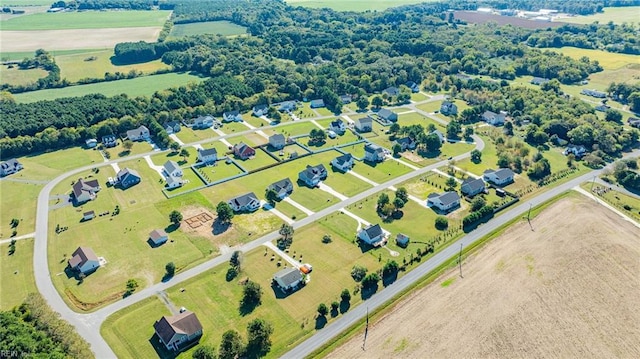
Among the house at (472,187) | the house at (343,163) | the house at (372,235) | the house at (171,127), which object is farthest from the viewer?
the house at (171,127)

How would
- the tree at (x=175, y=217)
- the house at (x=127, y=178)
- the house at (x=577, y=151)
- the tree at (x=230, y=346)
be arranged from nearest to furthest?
the tree at (x=230, y=346)
the tree at (x=175, y=217)
the house at (x=127, y=178)
the house at (x=577, y=151)

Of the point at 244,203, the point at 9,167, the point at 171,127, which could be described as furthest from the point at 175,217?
the point at 9,167

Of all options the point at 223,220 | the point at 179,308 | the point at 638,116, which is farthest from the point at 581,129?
the point at 179,308

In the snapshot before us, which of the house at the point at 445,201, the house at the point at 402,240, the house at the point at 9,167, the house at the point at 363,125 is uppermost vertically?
the house at the point at 9,167

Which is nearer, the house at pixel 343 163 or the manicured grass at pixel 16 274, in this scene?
the manicured grass at pixel 16 274

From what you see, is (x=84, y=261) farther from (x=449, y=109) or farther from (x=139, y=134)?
(x=449, y=109)

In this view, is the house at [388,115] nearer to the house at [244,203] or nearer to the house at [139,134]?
the house at [244,203]

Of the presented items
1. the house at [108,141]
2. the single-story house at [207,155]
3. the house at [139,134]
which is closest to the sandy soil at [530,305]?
the single-story house at [207,155]
